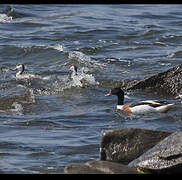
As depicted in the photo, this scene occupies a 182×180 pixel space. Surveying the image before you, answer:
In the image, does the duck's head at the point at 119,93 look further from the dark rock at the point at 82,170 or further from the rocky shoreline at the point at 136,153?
the dark rock at the point at 82,170

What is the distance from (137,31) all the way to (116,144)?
15368 millimetres

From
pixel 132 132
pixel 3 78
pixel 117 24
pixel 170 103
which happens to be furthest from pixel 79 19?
Result: pixel 132 132

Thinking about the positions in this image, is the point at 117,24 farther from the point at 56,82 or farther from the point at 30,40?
the point at 56,82

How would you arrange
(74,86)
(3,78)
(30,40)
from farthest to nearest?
(30,40) → (3,78) → (74,86)

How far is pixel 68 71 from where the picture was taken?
18672 millimetres

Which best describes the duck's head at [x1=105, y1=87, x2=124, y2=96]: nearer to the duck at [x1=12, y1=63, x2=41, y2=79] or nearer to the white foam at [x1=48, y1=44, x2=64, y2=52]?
the duck at [x1=12, y1=63, x2=41, y2=79]

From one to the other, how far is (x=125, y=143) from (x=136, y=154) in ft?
0.75

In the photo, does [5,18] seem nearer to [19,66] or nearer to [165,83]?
[19,66]

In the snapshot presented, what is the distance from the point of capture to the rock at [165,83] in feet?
50.4

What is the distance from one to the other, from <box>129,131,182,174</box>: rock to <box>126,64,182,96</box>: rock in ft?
21.2

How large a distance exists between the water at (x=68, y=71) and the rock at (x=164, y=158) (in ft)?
4.43

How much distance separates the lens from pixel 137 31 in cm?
2450

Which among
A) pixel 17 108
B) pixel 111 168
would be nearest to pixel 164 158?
pixel 111 168
